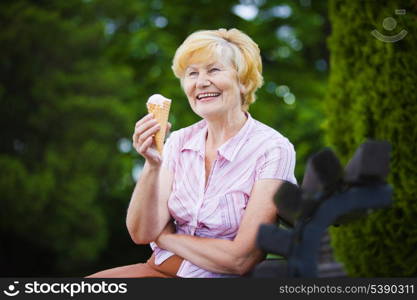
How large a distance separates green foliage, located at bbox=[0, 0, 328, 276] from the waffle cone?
5.66 meters

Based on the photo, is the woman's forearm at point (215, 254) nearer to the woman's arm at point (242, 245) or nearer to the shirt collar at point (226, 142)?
the woman's arm at point (242, 245)

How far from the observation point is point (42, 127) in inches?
342

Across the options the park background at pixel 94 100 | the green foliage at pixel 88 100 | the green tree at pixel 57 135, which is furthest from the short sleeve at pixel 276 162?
the green tree at pixel 57 135

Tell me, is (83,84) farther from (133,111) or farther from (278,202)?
(278,202)

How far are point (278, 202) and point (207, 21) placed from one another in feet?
21.9

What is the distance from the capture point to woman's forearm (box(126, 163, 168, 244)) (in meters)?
2.22

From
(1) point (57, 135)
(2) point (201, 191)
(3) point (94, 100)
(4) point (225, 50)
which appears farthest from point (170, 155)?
(1) point (57, 135)

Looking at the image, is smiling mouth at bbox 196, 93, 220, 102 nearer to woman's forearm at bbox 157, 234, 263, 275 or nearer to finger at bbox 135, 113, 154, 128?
finger at bbox 135, 113, 154, 128

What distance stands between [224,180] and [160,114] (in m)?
0.33

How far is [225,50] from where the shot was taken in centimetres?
229

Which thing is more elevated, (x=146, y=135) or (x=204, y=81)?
(x=204, y=81)

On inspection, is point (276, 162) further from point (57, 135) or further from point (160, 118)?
point (57, 135)

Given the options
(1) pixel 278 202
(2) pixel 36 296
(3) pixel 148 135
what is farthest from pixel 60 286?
(1) pixel 278 202

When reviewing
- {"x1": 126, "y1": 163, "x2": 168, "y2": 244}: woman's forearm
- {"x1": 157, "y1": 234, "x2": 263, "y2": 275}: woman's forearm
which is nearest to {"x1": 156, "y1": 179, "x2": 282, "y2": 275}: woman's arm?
{"x1": 157, "y1": 234, "x2": 263, "y2": 275}: woman's forearm
